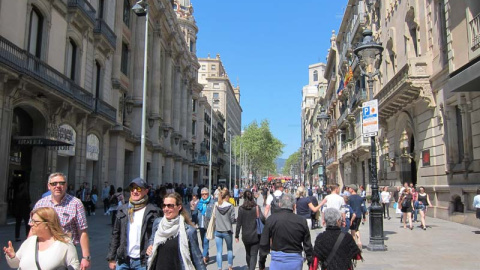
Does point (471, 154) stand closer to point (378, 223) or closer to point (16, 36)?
point (378, 223)

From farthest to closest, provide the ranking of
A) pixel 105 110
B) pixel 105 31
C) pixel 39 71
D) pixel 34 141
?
pixel 105 31, pixel 105 110, pixel 39 71, pixel 34 141

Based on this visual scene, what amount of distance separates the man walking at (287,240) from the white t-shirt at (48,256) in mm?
2535

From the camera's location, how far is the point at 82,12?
21.3 m

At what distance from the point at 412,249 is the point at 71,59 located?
1906cm

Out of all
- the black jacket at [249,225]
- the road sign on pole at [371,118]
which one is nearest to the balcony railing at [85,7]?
the road sign on pole at [371,118]

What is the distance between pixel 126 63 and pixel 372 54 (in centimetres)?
2460

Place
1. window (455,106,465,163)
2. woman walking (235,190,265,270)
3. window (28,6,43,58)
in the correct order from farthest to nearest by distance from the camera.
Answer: window (28,6,43,58), window (455,106,465,163), woman walking (235,190,265,270)

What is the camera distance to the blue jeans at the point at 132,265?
4809mm

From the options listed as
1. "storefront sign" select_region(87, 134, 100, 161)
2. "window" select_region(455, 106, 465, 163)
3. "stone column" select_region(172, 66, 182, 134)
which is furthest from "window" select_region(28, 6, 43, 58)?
"stone column" select_region(172, 66, 182, 134)

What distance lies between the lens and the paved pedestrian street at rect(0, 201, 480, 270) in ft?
29.4

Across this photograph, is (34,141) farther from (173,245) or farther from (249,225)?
(173,245)

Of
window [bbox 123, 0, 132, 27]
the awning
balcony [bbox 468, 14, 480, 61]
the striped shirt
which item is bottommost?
the striped shirt

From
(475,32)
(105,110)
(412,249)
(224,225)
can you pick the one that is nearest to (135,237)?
(224,225)

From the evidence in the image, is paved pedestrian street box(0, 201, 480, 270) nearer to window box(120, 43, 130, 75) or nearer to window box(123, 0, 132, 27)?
window box(120, 43, 130, 75)
